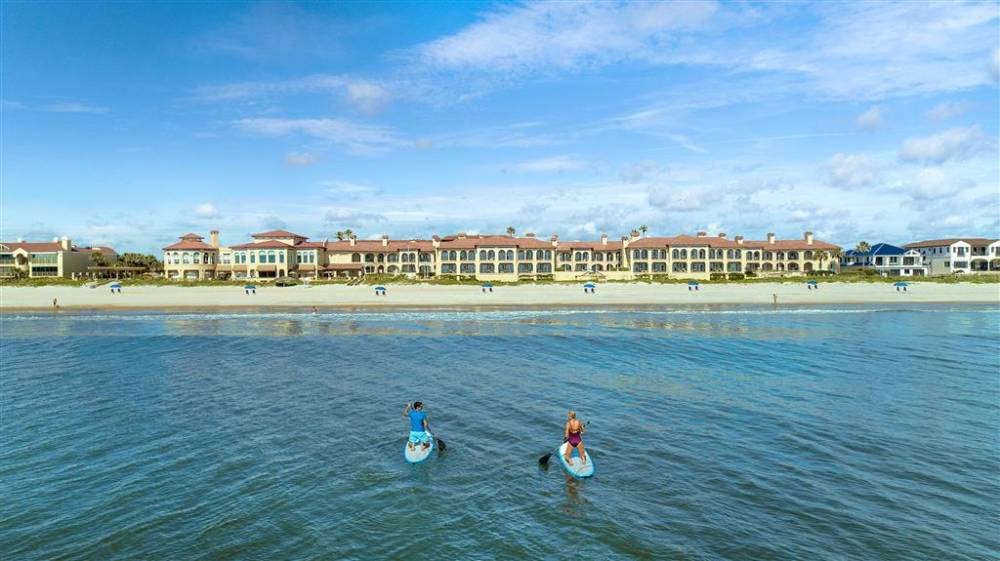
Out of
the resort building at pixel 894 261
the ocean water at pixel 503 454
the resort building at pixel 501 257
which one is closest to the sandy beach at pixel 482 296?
the resort building at pixel 501 257

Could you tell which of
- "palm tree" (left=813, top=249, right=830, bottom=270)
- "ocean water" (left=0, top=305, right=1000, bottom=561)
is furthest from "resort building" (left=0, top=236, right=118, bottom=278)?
"palm tree" (left=813, top=249, right=830, bottom=270)

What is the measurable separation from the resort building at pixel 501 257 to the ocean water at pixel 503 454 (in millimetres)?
58618

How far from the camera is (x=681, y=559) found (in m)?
9.59

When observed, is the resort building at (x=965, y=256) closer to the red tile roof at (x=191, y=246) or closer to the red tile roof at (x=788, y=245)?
the red tile roof at (x=788, y=245)

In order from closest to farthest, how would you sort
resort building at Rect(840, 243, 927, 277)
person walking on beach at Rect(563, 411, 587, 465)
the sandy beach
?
person walking on beach at Rect(563, 411, 587, 465) < the sandy beach < resort building at Rect(840, 243, 927, 277)

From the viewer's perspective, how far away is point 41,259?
9638 cm

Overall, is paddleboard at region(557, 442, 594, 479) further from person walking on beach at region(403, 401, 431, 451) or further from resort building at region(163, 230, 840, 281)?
resort building at region(163, 230, 840, 281)

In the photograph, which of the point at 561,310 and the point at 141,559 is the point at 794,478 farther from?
the point at 561,310

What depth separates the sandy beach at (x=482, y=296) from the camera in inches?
2398

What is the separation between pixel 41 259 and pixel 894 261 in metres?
158

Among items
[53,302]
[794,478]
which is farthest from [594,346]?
[53,302]

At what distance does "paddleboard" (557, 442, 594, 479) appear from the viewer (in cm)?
1313

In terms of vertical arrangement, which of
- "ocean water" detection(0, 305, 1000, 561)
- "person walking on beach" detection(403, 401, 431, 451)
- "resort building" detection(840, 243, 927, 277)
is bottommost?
"ocean water" detection(0, 305, 1000, 561)

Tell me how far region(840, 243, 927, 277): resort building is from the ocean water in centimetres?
8490
